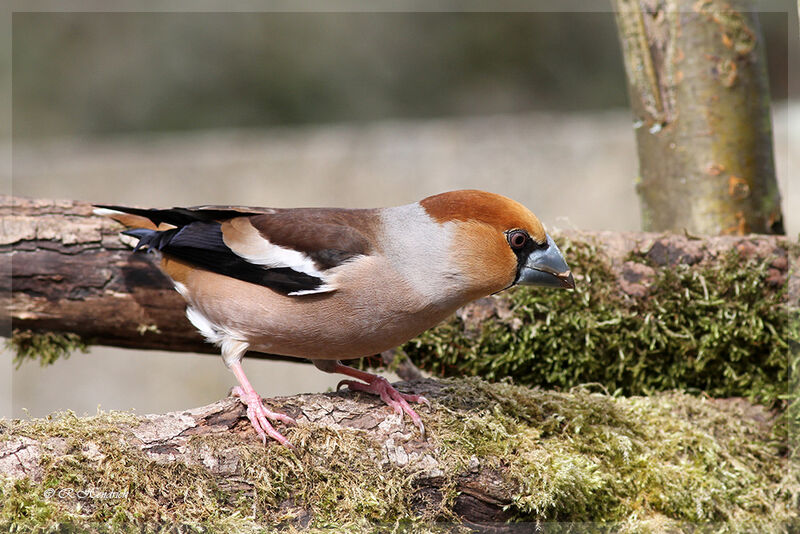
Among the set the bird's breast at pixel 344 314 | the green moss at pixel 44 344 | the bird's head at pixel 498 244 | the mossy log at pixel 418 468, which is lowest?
the mossy log at pixel 418 468

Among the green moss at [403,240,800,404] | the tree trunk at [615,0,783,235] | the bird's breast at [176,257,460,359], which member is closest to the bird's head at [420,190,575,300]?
the bird's breast at [176,257,460,359]

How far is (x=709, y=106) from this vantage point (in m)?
4.11

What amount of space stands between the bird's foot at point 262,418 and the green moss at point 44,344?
1.54m

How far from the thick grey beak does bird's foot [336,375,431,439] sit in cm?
67

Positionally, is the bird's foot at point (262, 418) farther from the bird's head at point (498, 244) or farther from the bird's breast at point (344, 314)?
the bird's head at point (498, 244)

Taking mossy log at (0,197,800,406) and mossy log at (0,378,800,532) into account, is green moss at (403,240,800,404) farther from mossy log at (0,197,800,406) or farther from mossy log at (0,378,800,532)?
mossy log at (0,378,800,532)

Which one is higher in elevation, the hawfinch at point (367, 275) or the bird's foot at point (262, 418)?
the hawfinch at point (367, 275)

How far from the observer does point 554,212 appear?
7.77m

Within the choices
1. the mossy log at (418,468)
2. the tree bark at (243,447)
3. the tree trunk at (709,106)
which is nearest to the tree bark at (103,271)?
the tree trunk at (709,106)

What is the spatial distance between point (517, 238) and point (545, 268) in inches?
7.1

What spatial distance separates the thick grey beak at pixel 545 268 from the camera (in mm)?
2945

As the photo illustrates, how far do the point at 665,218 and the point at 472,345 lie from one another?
153 centimetres

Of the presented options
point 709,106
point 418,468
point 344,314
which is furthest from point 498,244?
point 709,106

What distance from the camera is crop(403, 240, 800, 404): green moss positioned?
142 inches
